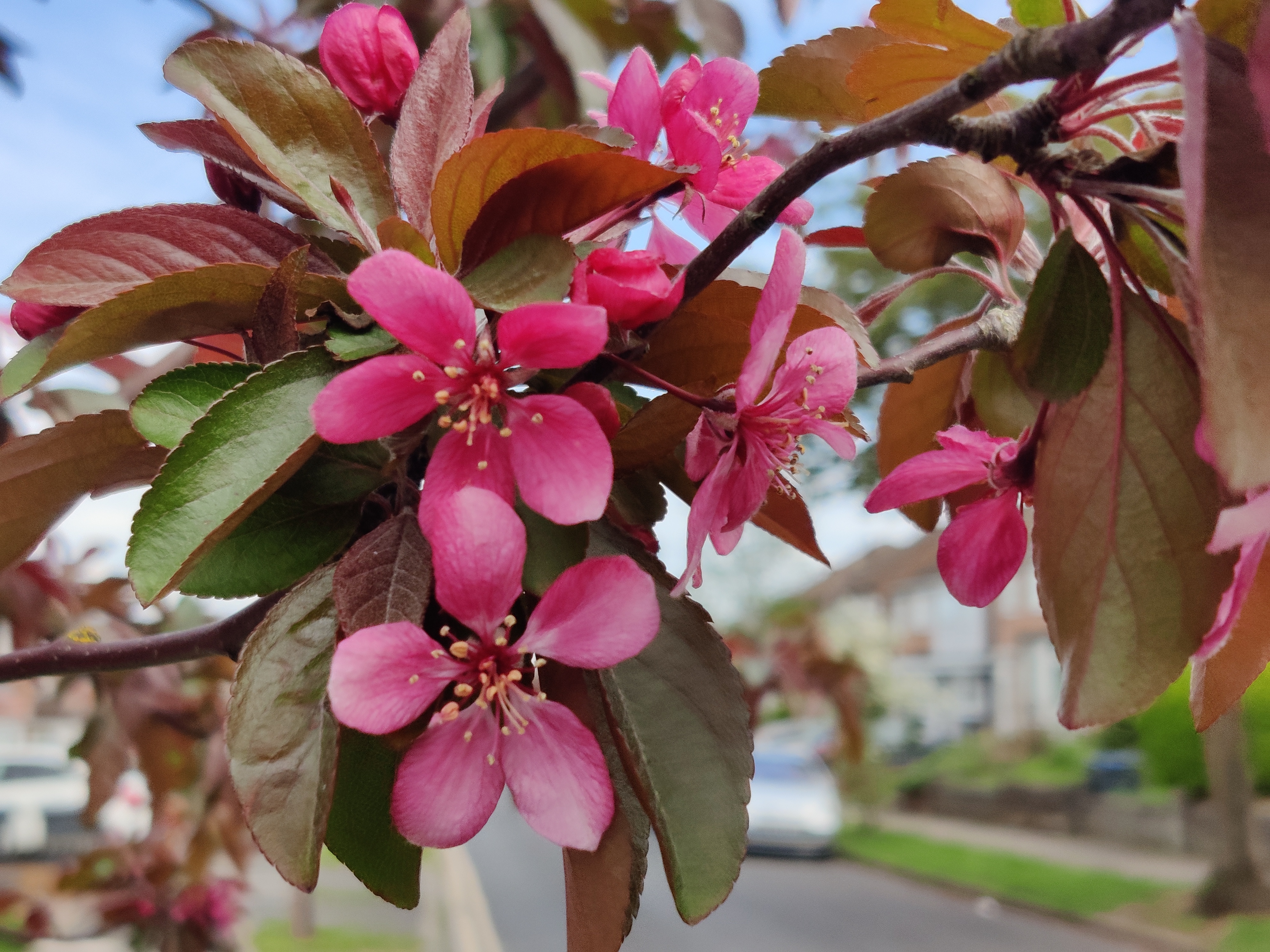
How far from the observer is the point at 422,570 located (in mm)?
423

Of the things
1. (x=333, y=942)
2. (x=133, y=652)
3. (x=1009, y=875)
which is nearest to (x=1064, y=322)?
(x=133, y=652)

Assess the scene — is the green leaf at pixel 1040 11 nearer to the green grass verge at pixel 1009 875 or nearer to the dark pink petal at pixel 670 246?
the dark pink petal at pixel 670 246

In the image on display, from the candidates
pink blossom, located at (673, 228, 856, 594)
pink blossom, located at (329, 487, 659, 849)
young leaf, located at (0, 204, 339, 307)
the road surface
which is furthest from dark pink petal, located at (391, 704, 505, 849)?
the road surface

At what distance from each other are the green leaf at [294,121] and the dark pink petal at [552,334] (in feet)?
0.41

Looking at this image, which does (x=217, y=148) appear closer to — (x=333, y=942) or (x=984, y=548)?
(x=984, y=548)

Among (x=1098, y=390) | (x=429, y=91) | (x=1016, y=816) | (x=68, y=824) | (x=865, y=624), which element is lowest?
(x=1016, y=816)

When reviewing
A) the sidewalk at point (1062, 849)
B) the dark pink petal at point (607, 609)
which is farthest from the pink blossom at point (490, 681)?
the sidewalk at point (1062, 849)

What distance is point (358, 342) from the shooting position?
416mm

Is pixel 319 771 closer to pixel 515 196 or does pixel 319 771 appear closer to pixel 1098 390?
pixel 515 196

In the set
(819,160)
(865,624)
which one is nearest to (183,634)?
(819,160)

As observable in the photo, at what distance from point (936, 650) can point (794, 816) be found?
39.1 ft

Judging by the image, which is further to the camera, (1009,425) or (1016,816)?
(1016,816)

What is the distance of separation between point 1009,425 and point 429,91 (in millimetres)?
371

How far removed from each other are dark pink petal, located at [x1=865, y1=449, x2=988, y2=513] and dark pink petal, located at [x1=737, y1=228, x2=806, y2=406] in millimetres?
122
